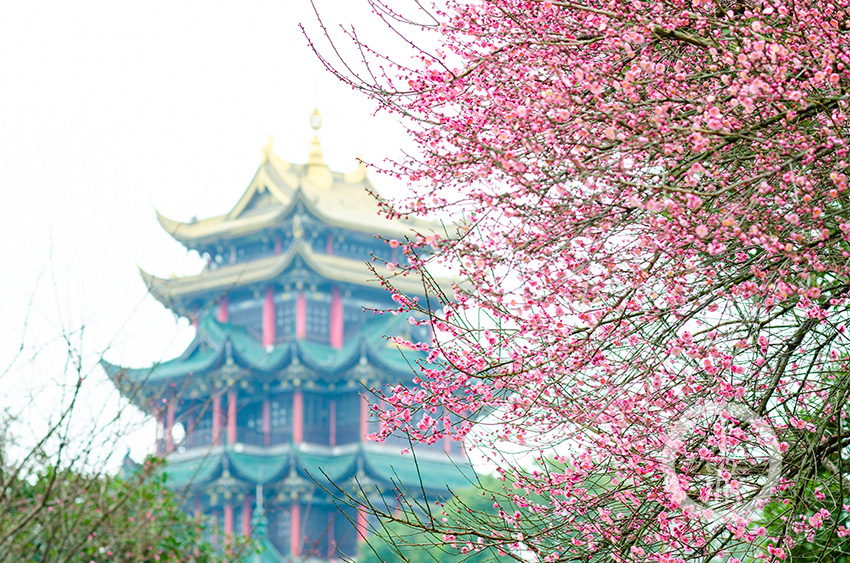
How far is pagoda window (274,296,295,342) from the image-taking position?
34.5 meters

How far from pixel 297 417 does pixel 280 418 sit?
2.98 ft

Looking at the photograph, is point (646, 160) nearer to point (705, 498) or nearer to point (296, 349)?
point (705, 498)

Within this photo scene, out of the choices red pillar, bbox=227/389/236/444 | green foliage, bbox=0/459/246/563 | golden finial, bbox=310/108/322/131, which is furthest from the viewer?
golden finial, bbox=310/108/322/131

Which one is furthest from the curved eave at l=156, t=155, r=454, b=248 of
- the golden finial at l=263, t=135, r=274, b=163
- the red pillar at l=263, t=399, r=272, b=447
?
the red pillar at l=263, t=399, r=272, b=447

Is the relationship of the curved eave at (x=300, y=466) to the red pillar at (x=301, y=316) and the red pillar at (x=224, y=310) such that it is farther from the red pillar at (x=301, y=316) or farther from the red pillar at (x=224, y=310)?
→ the red pillar at (x=224, y=310)

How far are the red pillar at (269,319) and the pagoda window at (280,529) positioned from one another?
5100 millimetres

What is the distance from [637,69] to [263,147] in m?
32.1

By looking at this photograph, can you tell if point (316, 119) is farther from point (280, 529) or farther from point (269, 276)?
point (280, 529)

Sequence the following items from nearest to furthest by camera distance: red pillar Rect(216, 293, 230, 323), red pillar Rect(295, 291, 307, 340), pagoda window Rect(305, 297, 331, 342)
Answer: red pillar Rect(295, 291, 307, 340)
pagoda window Rect(305, 297, 331, 342)
red pillar Rect(216, 293, 230, 323)

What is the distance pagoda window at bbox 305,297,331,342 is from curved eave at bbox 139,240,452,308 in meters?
1.39

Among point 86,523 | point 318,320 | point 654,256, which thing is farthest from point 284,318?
point 654,256

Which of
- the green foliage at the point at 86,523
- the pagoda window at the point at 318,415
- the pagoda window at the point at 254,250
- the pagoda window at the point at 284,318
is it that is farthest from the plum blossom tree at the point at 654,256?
the pagoda window at the point at 254,250

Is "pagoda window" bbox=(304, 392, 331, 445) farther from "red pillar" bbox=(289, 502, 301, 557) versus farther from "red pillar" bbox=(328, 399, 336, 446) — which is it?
"red pillar" bbox=(289, 502, 301, 557)

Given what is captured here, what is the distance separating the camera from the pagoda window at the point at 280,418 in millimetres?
33344
